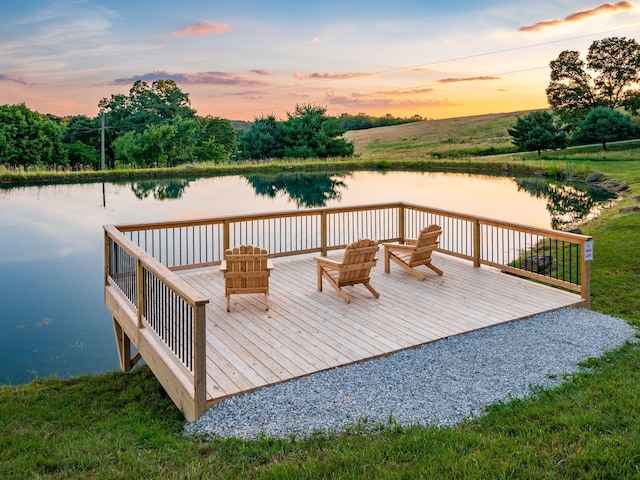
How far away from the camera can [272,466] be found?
315 centimetres

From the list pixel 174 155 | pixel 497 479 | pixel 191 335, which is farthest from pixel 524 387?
pixel 174 155

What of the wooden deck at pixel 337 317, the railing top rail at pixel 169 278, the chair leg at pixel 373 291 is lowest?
the wooden deck at pixel 337 317

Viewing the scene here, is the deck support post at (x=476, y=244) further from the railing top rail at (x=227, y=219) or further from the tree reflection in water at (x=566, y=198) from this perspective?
the tree reflection in water at (x=566, y=198)

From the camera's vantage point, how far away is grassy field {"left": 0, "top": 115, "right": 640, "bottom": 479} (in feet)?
9.86

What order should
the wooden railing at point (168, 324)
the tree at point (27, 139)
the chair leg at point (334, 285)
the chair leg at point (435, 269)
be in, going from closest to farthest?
1. the wooden railing at point (168, 324)
2. the chair leg at point (334, 285)
3. the chair leg at point (435, 269)
4. the tree at point (27, 139)

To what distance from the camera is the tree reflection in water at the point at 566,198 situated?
17172 mm

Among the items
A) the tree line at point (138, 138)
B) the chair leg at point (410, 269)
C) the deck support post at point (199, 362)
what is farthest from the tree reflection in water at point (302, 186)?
the deck support post at point (199, 362)

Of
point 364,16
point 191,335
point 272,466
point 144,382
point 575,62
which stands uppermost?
point 575,62

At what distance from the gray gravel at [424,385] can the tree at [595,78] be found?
47.5 metres

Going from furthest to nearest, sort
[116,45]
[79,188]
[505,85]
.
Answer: [505,85]
[116,45]
[79,188]

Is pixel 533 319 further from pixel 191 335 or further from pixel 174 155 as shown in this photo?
pixel 174 155

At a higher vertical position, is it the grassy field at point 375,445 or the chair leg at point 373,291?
the chair leg at point 373,291

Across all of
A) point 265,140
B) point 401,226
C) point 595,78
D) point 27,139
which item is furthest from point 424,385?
point 595,78

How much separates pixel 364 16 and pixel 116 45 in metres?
14.3
